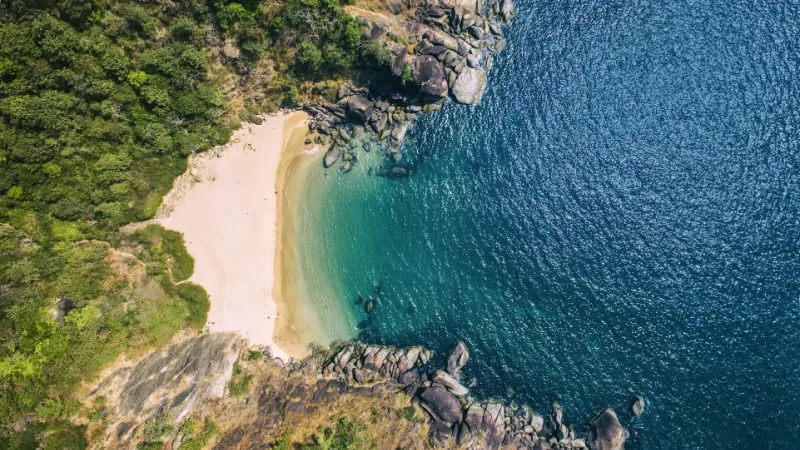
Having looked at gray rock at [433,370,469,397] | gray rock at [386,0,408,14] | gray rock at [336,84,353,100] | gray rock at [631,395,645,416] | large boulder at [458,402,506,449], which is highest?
gray rock at [386,0,408,14]

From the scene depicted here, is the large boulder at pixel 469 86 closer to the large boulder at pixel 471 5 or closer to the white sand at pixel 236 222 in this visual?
the large boulder at pixel 471 5

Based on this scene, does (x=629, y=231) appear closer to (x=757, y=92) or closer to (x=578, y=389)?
(x=578, y=389)

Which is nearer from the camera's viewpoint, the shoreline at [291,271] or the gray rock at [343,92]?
the shoreline at [291,271]

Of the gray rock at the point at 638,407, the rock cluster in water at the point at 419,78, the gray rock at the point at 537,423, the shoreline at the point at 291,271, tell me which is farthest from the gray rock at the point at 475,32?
the gray rock at the point at 638,407

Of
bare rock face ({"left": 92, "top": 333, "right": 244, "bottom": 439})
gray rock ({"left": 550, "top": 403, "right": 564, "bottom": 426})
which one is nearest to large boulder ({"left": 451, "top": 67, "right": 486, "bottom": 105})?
gray rock ({"left": 550, "top": 403, "right": 564, "bottom": 426})

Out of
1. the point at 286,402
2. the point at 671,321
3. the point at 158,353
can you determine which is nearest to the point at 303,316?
the point at 286,402

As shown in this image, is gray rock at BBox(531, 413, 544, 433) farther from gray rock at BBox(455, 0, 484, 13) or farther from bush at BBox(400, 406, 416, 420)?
gray rock at BBox(455, 0, 484, 13)

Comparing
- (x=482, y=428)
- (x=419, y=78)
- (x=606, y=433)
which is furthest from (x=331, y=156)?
(x=606, y=433)

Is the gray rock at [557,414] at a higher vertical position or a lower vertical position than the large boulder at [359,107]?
lower
